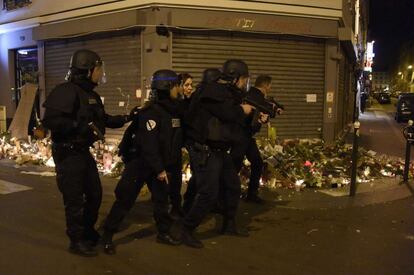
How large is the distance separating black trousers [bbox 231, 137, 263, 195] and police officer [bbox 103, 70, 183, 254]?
1398 millimetres

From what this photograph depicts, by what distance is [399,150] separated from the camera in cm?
1517

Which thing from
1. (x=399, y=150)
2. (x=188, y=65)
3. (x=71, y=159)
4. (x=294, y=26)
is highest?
(x=294, y=26)

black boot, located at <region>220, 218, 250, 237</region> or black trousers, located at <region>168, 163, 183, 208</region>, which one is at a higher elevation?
black trousers, located at <region>168, 163, 183, 208</region>

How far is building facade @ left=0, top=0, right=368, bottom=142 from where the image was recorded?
11.9 meters

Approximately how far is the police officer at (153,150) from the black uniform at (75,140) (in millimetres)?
278

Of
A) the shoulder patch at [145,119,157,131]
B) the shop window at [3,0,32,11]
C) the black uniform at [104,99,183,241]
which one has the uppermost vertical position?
the shop window at [3,0,32,11]

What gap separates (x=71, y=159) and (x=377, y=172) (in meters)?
6.77

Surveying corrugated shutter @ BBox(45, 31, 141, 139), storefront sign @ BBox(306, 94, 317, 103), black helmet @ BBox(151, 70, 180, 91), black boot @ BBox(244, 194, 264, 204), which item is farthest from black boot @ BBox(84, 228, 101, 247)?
storefront sign @ BBox(306, 94, 317, 103)

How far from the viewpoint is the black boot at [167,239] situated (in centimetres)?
547

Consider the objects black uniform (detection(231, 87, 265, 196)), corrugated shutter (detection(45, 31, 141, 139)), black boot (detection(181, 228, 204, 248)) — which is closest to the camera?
black boot (detection(181, 228, 204, 248))

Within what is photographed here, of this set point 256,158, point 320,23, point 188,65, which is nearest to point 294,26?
point 320,23

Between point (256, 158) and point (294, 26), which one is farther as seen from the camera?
point (294, 26)

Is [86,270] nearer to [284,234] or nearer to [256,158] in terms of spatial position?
[284,234]

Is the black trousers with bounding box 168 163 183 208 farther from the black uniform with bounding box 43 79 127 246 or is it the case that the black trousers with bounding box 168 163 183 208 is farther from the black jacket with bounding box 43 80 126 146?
the black jacket with bounding box 43 80 126 146
